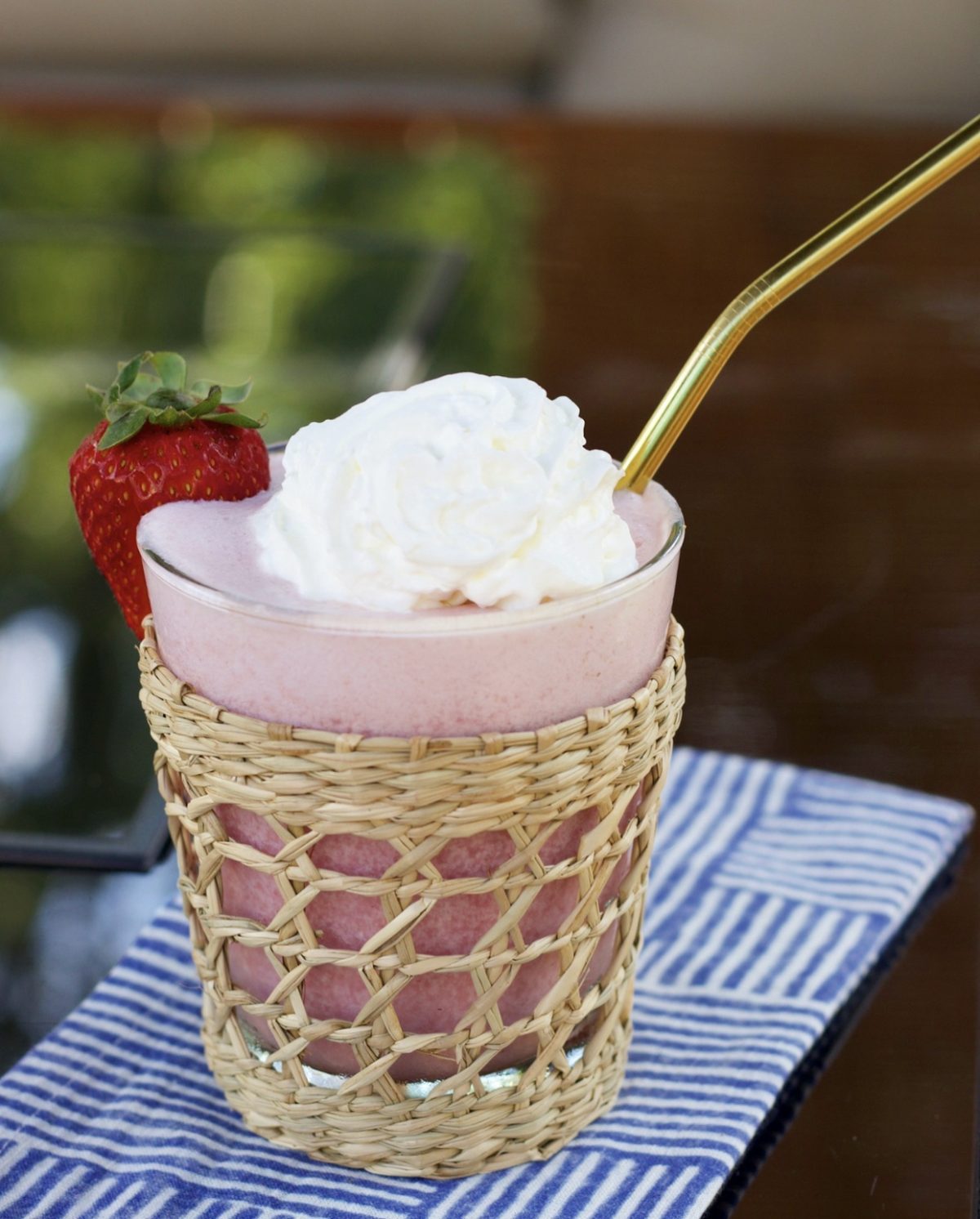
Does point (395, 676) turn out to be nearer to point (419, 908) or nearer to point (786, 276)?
point (419, 908)

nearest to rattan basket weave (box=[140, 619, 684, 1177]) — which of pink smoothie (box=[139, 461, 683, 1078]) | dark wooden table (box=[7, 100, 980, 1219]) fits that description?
pink smoothie (box=[139, 461, 683, 1078])

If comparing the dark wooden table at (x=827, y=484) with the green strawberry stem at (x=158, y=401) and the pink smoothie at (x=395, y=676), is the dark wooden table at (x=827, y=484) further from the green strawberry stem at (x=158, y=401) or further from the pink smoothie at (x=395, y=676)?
the green strawberry stem at (x=158, y=401)

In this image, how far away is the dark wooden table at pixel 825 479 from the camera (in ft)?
2.56

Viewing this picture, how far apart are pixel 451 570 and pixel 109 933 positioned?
34cm

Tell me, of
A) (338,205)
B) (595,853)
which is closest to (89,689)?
(595,853)

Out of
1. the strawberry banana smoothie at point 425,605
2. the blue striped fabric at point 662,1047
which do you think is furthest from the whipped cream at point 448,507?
the blue striped fabric at point 662,1047

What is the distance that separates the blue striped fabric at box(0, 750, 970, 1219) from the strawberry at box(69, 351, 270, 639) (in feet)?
0.73

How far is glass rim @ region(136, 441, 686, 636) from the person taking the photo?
2.14ft

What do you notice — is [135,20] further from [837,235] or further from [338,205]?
[837,235]

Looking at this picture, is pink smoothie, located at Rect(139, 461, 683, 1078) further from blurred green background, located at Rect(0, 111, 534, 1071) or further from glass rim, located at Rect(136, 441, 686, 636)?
blurred green background, located at Rect(0, 111, 534, 1071)

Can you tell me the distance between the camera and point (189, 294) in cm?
163

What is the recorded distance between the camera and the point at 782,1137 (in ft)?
2.48

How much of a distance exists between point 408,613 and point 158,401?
0.66ft

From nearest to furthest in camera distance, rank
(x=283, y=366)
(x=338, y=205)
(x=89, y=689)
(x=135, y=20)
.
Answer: (x=89, y=689) < (x=283, y=366) < (x=338, y=205) < (x=135, y=20)
